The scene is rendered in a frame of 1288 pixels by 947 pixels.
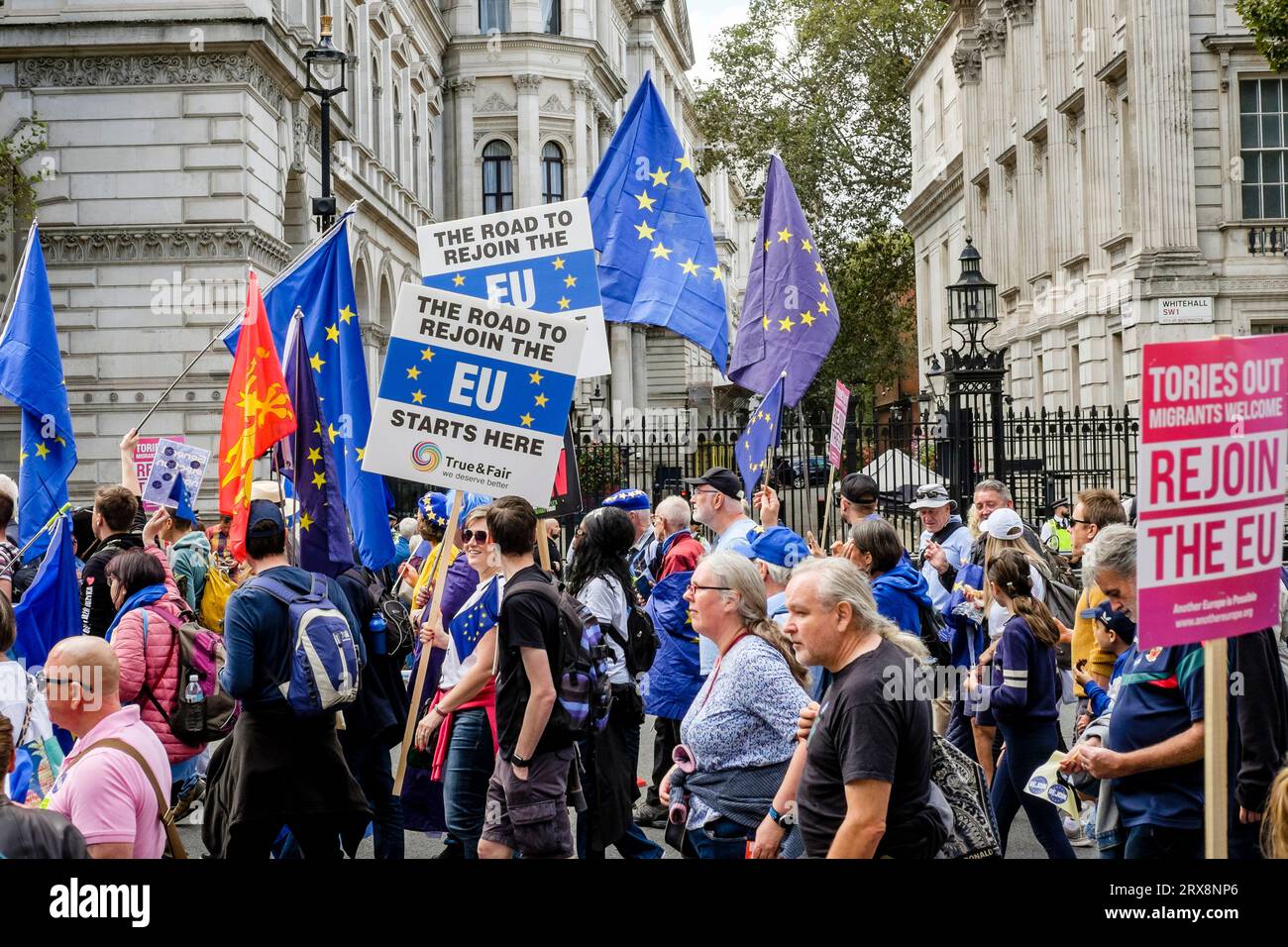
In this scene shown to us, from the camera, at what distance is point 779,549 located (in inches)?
306

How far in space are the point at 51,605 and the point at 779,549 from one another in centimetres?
345

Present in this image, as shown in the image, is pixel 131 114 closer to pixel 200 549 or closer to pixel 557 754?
pixel 200 549

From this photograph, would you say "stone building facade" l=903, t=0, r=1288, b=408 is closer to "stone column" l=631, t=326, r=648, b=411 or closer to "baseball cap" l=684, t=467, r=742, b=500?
"baseball cap" l=684, t=467, r=742, b=500

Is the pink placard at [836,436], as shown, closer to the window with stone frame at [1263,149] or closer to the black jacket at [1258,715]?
the black jacket at [1258,715]

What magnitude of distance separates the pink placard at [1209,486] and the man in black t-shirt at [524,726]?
2.61 metres

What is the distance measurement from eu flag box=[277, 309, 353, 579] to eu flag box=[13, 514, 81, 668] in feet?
3.61

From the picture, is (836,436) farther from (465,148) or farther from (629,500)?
(465,148)

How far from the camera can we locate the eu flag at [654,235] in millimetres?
10547

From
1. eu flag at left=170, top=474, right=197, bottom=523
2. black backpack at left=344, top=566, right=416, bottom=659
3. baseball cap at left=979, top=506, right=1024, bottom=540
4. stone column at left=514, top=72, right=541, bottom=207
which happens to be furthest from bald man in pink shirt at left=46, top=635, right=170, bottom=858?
stone column at left=514, top=72, right=541, bottom=207

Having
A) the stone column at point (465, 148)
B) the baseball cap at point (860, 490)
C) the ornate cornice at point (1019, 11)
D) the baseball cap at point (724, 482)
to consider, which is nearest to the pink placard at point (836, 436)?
the baseball cap at point (860, 490)

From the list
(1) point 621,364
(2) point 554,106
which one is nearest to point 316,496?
(2) point 554,106

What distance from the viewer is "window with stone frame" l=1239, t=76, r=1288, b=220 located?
2619 centimetres
